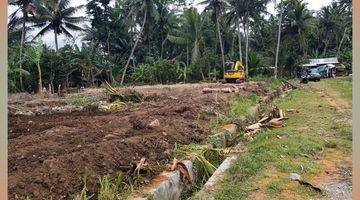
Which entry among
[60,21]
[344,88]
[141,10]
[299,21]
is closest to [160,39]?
[141,10]

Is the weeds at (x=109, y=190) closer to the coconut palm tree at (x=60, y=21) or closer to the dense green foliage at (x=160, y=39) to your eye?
the dense green foliage at (x=160, y=39)

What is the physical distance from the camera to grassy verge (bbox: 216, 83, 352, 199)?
478cm

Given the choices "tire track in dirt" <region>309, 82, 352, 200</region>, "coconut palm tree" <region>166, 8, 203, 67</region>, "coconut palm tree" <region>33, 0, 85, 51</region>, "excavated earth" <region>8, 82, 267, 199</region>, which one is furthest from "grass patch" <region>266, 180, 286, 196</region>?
"coconut palm tree" <region>33, 0, 85, 51</region>

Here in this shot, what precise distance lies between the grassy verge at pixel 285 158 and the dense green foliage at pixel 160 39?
21691 mm

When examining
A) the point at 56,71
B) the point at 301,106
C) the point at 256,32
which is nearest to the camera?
the point at 301,106

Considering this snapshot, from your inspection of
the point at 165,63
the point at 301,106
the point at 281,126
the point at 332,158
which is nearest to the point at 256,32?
the point at 165,63

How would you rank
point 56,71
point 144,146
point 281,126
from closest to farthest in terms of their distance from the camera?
point 144,146 < point 281,126 < point 56,71

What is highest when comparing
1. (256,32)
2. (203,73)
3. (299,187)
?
(256,32)

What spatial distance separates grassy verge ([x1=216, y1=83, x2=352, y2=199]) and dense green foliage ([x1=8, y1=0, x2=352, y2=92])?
21691mm

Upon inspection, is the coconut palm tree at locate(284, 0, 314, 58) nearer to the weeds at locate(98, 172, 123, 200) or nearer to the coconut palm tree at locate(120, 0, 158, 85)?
the coconut palm tree at locate(120, 0, 158, 85)

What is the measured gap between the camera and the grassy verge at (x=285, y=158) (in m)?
4.78

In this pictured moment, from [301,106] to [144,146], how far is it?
A: 7.73 meters

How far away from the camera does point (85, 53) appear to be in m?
31.7

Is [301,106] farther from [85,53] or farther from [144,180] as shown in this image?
[85,53]
